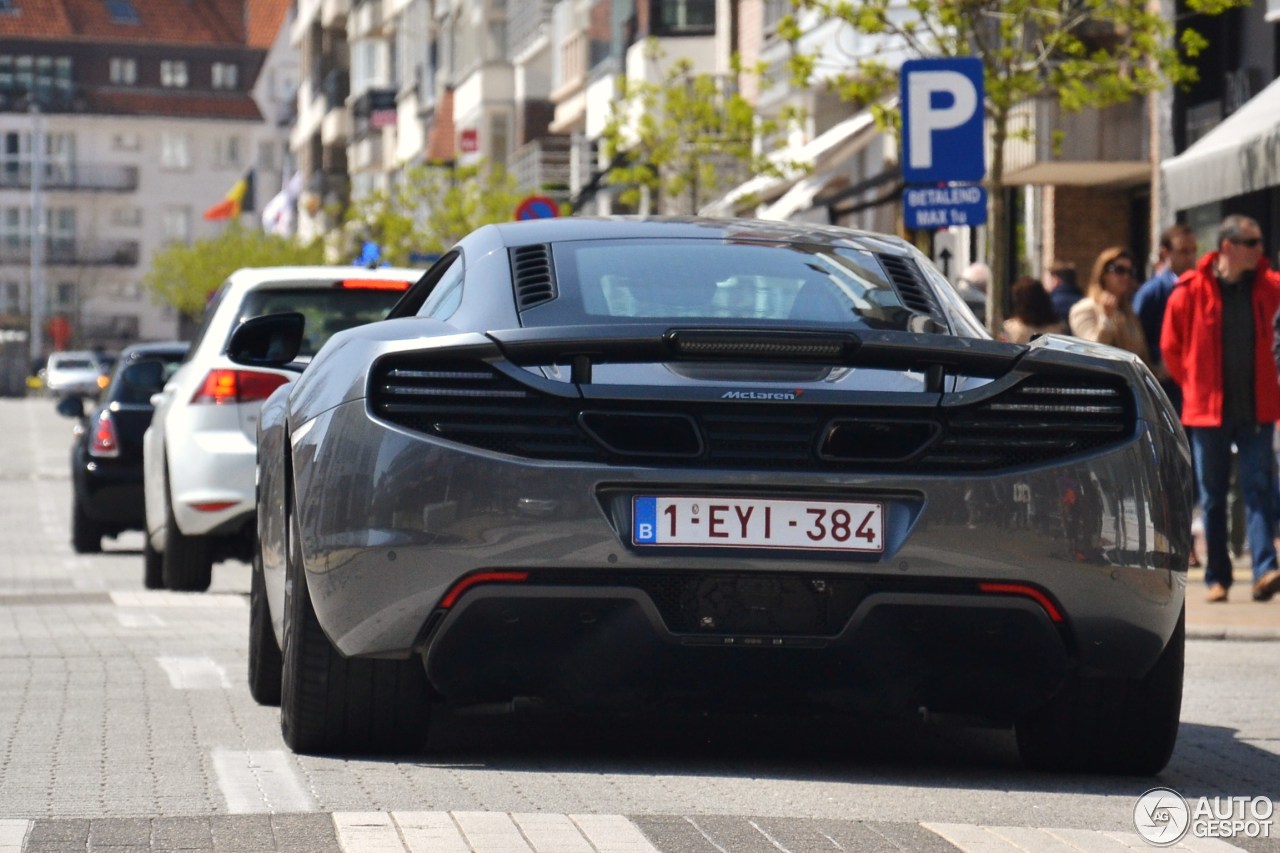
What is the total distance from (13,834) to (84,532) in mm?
14439

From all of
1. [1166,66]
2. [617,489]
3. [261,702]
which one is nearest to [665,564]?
[617,489]

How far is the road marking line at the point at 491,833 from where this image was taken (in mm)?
5531

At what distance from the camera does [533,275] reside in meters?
7.12

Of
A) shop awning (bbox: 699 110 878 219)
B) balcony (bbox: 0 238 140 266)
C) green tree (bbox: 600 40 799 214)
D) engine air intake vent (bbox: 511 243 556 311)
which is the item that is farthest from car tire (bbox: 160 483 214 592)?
balcony (bbox: 0 238 140 266)

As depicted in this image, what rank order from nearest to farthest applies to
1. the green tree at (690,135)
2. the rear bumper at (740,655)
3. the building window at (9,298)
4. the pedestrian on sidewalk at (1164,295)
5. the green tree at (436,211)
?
1. the rear bumper at (740,655)
2. the pedestrian on sidewalk at (1164,295)
3. the green tree at (690,135)
4. the green tree at (436,211)
5. the building window at (9,298)

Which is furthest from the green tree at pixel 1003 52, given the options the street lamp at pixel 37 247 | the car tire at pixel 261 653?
the street lamp at pixel 37 247

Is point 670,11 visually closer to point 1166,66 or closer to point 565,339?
point 1166,66

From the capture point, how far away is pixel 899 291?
7.22 meters

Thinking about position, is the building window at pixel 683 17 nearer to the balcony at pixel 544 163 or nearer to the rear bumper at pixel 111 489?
the balcony at pixel 544 163

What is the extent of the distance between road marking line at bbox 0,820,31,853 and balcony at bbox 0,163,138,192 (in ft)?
444

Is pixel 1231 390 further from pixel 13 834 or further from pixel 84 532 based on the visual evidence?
pixel 13 834

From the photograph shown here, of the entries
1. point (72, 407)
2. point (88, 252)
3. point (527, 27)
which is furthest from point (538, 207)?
point (88, 252)

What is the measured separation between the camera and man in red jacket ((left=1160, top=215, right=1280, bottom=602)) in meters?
13.9

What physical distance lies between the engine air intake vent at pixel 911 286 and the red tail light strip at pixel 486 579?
1289mm
